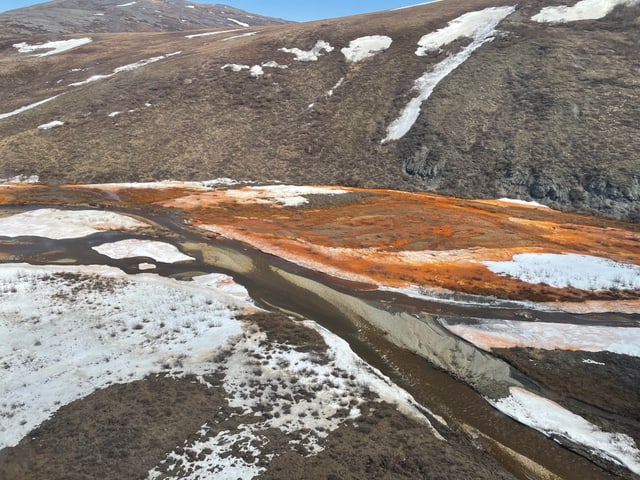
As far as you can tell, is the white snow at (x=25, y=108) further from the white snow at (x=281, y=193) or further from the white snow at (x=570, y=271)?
the white snow at (x=570, y=271)

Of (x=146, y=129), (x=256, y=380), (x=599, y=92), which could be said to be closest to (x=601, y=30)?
(x=599, y=92)

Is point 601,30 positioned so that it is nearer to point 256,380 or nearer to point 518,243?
point 518,243

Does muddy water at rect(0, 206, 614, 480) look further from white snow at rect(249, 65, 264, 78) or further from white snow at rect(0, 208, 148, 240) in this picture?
white snow at rect(249, 65, 264, 78)

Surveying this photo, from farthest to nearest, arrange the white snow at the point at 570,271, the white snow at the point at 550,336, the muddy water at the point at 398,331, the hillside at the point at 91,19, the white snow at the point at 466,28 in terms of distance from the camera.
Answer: the hillside at the point at 91,19 → the white snow at the point at 466,28 → the white snow at the point at 570,271 → the white snow at the point at 550,336 → the muddy water at the point at 398,331

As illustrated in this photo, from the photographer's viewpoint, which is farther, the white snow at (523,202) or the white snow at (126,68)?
the white snow at (126,68)

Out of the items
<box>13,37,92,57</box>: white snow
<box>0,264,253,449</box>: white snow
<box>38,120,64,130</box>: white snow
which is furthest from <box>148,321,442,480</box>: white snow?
<box>13,37,92,57</box>: white snow

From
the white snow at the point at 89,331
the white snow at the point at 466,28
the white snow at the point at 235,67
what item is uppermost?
the white snow at the point at 466,28

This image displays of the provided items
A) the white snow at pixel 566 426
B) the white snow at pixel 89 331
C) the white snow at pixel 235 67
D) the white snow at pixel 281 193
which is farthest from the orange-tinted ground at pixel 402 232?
the white snow at pixel 235 67
